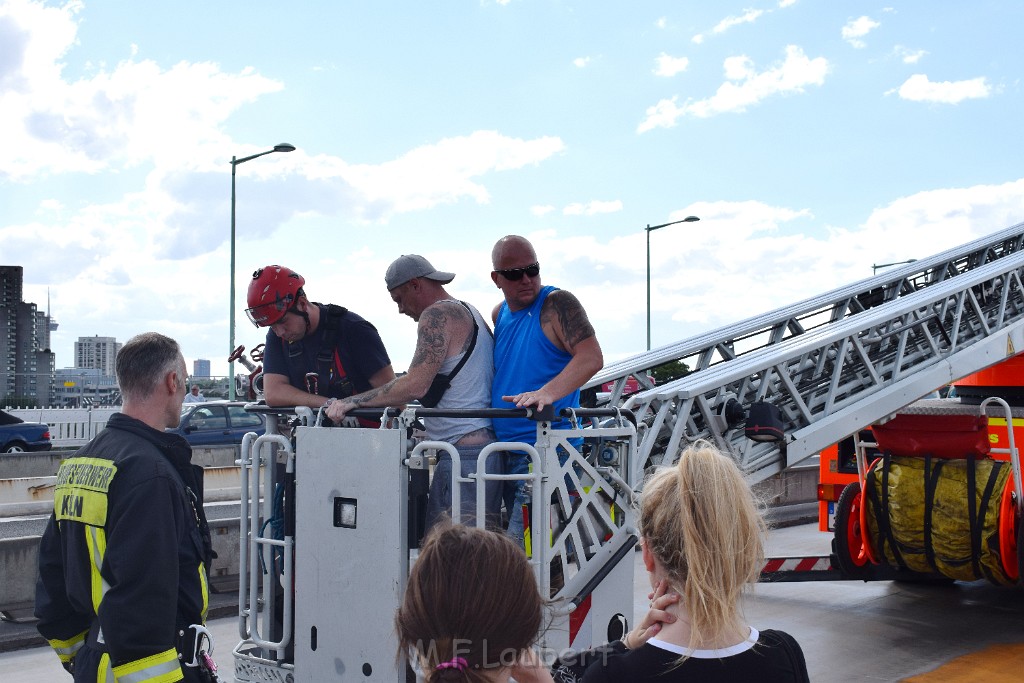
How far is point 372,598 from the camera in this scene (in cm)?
379

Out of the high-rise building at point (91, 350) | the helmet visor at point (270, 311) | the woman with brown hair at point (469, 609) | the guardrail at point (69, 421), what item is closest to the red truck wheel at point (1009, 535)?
the helmet visor at point (270, 311)

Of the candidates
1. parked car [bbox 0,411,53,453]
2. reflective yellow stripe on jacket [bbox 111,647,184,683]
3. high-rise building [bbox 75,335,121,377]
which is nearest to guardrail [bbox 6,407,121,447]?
parked car [bbox 0,411,53,453]

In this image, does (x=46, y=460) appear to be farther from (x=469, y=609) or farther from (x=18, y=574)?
(x=469, y=609)

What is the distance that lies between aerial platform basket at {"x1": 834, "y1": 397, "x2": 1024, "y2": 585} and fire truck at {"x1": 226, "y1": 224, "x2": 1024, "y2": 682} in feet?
0.04

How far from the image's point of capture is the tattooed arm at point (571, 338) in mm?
4125

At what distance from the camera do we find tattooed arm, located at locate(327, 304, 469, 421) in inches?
161

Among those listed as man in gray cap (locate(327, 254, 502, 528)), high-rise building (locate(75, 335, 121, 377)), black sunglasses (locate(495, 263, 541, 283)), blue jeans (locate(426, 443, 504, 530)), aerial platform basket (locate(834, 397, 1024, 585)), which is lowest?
aerial platform basket (locate(834, 397, 1024, 585))

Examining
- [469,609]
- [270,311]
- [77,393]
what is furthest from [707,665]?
[77,393]

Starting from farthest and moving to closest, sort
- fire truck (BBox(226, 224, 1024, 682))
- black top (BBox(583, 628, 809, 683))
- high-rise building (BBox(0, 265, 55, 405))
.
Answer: high-rise building (BBox(0, 265, 55, 405)) → fire truck (BBox(226, 224, 1024, 682)) → black top (BBox(583, 628, 809, 683))

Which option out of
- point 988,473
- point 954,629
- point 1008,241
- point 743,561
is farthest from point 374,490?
point 1008,241

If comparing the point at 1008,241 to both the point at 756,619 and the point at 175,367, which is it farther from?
the point at 175,367

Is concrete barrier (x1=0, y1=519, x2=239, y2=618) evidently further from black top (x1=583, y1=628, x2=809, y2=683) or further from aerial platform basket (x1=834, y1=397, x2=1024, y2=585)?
black top (x1=583, y1=628, x2=809, y2=683)

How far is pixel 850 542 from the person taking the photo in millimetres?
7312

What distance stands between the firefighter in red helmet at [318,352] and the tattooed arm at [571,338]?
88 cm
